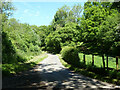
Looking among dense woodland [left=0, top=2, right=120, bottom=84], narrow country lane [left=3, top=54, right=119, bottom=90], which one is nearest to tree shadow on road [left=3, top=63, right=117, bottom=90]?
narrow country lane [left=3, top=54, right=119, bottom=90]

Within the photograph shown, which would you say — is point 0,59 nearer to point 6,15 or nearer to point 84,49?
point 6,15

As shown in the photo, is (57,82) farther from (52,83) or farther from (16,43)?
(16,43)

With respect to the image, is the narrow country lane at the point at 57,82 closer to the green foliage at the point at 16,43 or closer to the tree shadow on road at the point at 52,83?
the tree shadow on road at the point at 52,83

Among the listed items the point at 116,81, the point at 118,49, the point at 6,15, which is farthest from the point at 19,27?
the point at 116,81

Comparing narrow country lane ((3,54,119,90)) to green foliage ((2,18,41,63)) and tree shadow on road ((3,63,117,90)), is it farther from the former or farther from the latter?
green foliage ((2,18,41,63))

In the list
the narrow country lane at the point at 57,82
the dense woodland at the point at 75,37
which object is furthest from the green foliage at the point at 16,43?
the narrow country lane at the point at 57,82

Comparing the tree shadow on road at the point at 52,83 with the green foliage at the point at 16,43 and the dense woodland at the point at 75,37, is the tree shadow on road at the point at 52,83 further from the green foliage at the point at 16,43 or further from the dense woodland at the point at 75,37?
the green foliage at the point at 16,43

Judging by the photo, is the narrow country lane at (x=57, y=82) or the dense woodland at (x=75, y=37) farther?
the dense woodland at (x=75, y=37)

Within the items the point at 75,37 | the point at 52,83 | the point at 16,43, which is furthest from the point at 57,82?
the point at 75,37

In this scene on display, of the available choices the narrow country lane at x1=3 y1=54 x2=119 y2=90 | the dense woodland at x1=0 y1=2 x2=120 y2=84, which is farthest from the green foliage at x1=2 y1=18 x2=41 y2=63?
the narrow country lane at x1=3 y1=54 x2=119 y2=90

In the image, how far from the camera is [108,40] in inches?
789

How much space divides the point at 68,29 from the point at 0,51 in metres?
28.2

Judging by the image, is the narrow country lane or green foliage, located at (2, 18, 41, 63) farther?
green foliage, located at (2, 18, 41, 63)

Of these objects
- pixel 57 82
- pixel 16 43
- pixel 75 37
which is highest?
pixel 75 37
